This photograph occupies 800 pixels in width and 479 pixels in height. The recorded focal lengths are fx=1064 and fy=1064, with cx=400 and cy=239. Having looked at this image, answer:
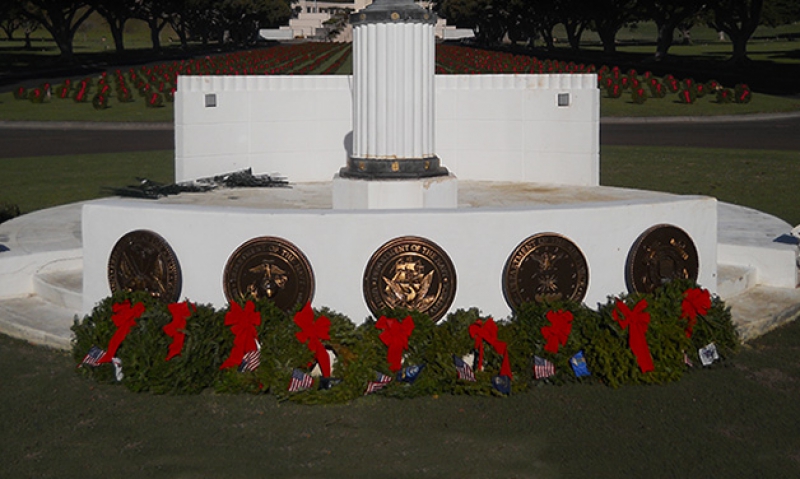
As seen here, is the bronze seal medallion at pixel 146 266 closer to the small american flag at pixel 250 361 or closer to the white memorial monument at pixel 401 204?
the white memorial monument at pixel 401 204

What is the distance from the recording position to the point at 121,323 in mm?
7477

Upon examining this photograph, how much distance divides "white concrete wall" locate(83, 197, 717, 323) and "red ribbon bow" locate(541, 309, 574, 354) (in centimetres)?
57

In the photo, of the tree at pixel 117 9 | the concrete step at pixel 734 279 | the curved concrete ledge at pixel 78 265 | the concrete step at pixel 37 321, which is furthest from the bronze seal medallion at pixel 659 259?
the tree at pixel 117 9

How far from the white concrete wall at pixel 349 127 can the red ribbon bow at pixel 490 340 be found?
7821 mm

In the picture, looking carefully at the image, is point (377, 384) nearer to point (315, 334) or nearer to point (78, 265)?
point (315, 334)

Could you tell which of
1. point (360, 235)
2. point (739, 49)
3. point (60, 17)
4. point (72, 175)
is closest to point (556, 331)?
point (360, 235)

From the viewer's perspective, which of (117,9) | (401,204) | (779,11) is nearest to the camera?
(401,204)

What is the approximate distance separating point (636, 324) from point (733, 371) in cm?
92

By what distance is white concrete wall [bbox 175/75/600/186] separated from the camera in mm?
14656

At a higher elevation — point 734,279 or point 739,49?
point 739,49

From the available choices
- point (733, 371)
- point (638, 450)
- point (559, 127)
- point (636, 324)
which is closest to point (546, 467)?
point (638, 450)

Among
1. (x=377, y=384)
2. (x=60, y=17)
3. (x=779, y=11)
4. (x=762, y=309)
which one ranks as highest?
(x=779, y=11)

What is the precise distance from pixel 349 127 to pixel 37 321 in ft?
24.0

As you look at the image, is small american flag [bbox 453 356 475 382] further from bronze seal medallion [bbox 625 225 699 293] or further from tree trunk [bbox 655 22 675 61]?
tree trunk [bbox 655 22 675 61]
